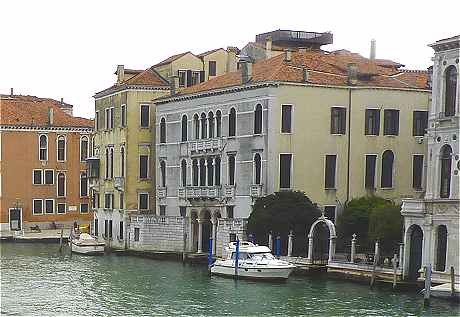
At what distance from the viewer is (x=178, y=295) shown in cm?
1822

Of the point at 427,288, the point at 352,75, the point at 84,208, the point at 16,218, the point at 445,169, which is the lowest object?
the point at 16,218

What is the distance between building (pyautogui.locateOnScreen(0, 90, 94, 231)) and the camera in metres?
36.1

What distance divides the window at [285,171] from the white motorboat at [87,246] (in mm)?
7368

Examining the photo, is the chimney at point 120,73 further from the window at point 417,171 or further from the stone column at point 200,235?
the window at point 417,171

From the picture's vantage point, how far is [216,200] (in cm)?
2558

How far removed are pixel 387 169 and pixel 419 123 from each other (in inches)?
61.3

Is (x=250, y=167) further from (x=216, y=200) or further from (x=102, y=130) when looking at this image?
(x=102, y=130)

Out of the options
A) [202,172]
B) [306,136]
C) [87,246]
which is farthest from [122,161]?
[306,136]

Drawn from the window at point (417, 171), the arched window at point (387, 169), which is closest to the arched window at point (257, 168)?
the arched window at point (387, 169)

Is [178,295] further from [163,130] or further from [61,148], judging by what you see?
[61,148]

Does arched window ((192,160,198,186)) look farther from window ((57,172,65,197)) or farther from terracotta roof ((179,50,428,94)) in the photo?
window ((57,172,65,197))

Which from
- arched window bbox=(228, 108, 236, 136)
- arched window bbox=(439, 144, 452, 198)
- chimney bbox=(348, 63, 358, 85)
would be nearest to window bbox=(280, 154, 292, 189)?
arched window bbox=(228, 108, 236, 136)

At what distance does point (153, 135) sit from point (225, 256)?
305 inches

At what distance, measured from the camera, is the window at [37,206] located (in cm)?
3675
